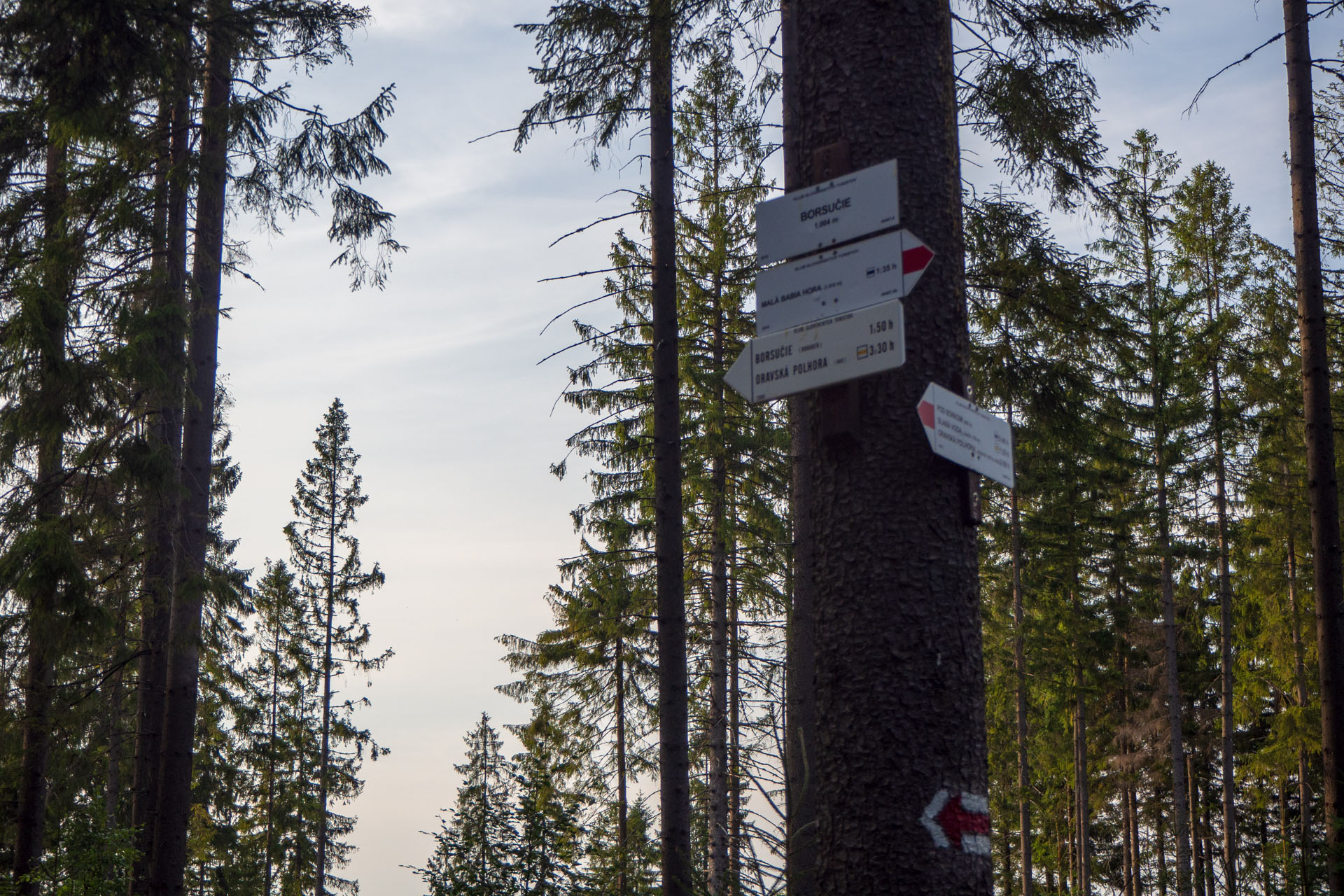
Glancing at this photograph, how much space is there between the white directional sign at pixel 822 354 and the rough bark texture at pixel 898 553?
0.09 meters

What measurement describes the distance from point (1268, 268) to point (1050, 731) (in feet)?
67.5

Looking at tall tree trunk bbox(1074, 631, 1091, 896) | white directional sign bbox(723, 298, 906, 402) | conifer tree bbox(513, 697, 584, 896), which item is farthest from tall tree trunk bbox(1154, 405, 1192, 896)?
white directional sign bbox(723, 298, 906, 402)

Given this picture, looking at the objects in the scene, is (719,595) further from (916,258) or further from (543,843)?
(916,258)

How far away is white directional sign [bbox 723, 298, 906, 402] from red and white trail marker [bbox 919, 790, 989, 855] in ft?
4.13

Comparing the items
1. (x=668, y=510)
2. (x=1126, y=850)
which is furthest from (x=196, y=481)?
(x=1126, y=850)

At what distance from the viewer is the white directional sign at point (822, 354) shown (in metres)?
3.42

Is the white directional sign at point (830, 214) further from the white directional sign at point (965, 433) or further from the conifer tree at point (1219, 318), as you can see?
the conifer tree at point (1219, 318)

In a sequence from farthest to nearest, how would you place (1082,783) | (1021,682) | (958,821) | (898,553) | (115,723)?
(1082,783) < (1021,682) < (115,723) < (898,553) < (958,821)

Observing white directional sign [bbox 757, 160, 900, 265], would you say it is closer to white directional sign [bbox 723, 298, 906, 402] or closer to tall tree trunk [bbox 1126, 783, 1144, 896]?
white directional sign [bbox 723, 298, 906, 402]

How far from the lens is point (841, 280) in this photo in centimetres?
362

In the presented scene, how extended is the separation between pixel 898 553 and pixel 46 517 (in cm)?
1097

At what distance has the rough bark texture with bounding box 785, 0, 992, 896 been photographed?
10.5 feet

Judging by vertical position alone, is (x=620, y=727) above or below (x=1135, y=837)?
above

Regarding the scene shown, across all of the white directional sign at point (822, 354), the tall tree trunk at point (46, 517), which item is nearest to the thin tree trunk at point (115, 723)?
the tall tree trunk at point (46, 517)
